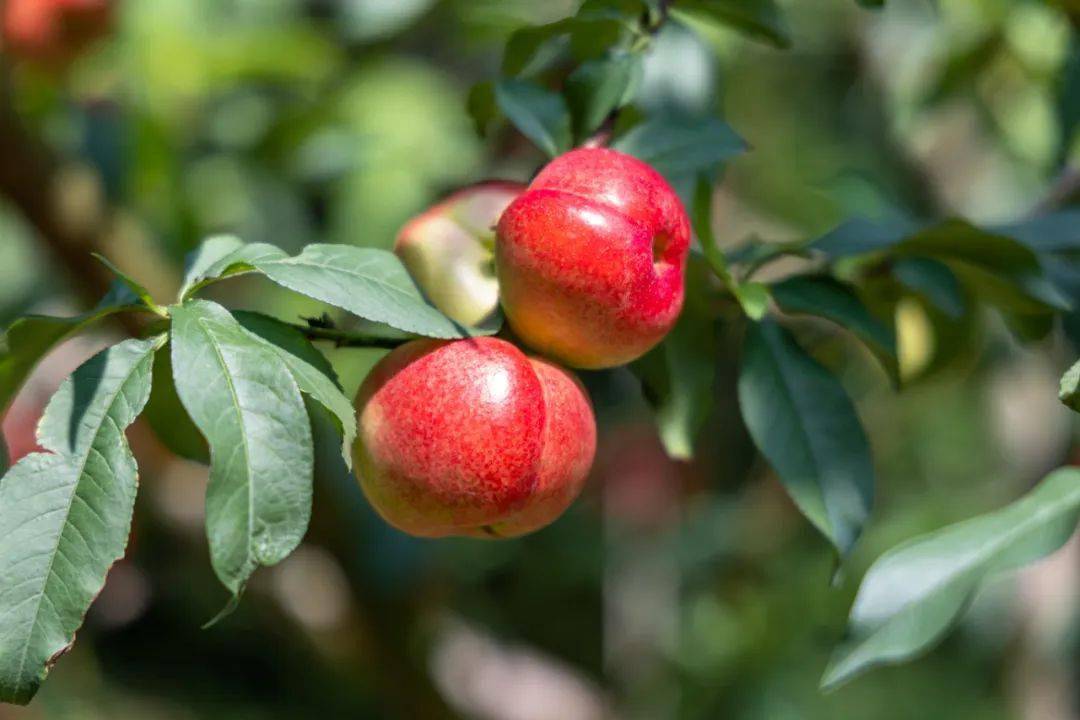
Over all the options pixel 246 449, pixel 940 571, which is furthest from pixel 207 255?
pixel 940 571

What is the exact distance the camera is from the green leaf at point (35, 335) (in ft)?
2.07

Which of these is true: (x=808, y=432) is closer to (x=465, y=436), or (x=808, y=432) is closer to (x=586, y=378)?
(x=465, y=436)

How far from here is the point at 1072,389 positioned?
1.94 ft

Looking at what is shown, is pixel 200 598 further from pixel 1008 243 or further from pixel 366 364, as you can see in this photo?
pixel 1008 243

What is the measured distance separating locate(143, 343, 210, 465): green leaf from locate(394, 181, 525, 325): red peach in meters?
0.15

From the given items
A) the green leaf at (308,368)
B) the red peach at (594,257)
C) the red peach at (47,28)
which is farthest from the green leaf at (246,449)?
the red peach at (47,28)

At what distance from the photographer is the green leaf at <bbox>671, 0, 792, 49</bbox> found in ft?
2.64

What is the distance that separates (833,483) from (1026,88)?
1262 mm

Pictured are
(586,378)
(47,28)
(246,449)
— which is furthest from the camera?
(47,28)

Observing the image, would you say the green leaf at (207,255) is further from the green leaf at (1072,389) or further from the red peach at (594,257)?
the green leaf at (1072,389)

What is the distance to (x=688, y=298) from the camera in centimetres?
80

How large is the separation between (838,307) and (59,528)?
0.47 m

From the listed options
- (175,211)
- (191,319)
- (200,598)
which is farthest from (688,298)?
(200,598)

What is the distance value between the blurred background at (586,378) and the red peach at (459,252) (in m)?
0.24
